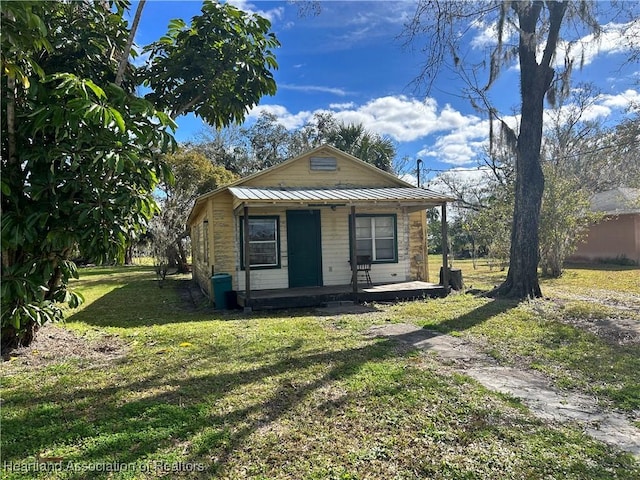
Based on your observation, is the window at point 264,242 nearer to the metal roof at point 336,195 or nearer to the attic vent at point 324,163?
the metal roof at point 336,195

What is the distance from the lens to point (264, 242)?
37.7 feet

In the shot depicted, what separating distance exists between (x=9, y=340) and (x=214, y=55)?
5.10m

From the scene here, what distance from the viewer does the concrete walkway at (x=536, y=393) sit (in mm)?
3348

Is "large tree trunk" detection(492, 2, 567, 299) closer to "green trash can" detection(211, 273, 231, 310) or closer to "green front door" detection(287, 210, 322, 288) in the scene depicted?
"green front door" detection(287, 210, 322, 288)

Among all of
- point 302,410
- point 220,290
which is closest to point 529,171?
point 220,290

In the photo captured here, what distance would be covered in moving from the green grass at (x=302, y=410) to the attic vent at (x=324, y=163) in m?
6.48

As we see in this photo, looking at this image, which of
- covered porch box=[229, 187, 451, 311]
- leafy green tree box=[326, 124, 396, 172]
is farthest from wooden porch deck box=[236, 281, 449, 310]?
leafy green tree box=[326, 124, 396, 172]

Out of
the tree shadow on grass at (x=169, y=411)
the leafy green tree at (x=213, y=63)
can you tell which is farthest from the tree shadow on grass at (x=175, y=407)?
the leafy green tree at (x=213, y=63)

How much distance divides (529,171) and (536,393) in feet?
24.3

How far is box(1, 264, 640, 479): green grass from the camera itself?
2.88 m

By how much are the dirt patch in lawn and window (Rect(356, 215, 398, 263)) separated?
295 inches

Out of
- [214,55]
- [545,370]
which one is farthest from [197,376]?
[214,55]

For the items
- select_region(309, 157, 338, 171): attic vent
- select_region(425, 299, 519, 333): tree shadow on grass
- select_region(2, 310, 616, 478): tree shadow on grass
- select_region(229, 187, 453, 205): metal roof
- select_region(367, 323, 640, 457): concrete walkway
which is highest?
select_region(309, 157, 338, 171): attic vent

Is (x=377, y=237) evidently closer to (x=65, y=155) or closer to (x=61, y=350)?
(x=61, y=350)
